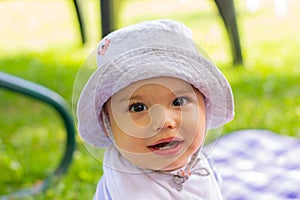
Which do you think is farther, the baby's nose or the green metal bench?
the green metal bench

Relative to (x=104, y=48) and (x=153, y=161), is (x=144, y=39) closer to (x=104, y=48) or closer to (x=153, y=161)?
(x=104, y=48)

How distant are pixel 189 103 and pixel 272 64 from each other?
82.0 inches

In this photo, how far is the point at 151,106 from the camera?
1.15 metres

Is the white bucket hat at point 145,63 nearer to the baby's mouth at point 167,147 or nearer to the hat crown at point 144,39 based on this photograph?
the hat crown at point 144,39

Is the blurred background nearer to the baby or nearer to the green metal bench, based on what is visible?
the green metal bench

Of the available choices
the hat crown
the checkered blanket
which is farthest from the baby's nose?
the checkered blanket

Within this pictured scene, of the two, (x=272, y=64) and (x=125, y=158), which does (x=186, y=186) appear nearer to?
(x=125, y=158)

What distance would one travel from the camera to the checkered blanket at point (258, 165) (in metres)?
1.65

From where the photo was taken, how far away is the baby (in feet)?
3.77

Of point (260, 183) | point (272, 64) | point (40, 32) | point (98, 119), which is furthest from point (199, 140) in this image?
point (40, 32)

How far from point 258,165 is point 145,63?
32.2 inches

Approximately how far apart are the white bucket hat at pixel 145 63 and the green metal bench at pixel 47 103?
0.68 m

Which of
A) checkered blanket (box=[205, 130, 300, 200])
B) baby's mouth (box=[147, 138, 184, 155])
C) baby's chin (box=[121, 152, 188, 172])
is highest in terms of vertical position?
baby's mouth (box=[147, 138, 184, 155])

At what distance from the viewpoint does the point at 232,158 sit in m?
1.91
